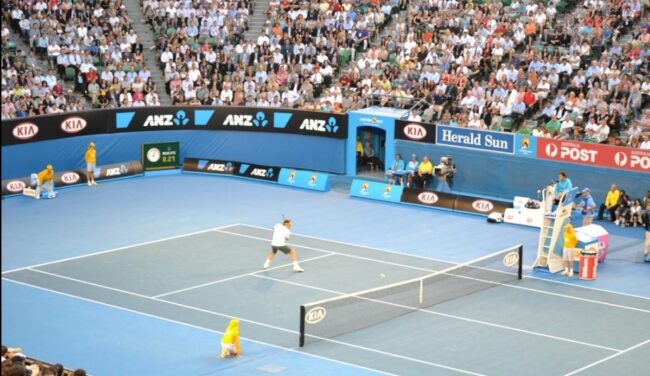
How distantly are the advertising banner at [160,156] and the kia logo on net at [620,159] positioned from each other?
18503 millimetres

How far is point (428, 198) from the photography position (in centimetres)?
4000

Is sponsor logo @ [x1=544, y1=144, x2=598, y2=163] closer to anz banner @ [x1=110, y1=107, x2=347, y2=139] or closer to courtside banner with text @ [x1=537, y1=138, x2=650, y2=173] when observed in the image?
courtside banner with text @ [x1=537, y1=138, x2=650, y2=173]

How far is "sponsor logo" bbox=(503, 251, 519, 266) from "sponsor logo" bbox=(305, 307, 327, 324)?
763 centimetres

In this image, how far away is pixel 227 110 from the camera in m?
45.6

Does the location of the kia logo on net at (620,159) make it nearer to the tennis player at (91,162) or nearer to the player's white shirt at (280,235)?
the player's white shirt at (280,235)

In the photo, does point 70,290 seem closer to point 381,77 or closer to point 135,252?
point 135,252

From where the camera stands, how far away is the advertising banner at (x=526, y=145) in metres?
39.2

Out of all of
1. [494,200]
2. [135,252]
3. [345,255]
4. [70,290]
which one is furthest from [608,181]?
[70,290]

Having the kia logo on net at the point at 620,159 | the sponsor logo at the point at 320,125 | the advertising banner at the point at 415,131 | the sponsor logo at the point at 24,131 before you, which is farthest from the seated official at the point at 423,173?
the sponsor logo at the point at 24,131

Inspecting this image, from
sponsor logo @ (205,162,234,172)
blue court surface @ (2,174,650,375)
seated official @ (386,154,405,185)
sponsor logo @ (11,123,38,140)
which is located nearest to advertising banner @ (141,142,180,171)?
sponsor logo @ (205,162,234,172)

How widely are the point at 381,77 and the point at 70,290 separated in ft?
68.5

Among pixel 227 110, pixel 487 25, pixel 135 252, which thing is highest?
pixel 487 25

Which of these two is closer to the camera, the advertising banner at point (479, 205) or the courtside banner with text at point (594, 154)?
the courtside banner with text at point (594, 154)

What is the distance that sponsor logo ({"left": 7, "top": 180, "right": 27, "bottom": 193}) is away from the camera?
4078 centimetres
